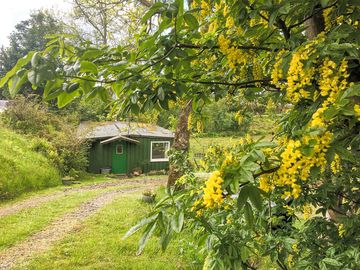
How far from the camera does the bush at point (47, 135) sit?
13445 millimetres

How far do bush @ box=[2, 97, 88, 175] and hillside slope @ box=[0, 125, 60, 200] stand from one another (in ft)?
1.86

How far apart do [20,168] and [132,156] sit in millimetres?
6413

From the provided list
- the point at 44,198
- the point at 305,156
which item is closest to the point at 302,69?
the point at 305,156

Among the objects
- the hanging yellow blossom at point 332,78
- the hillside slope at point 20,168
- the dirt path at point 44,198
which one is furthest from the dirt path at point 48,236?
the hanging yellow blossom at point 332,78

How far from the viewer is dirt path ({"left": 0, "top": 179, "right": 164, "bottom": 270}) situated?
5.01 m

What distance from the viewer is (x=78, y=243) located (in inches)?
217

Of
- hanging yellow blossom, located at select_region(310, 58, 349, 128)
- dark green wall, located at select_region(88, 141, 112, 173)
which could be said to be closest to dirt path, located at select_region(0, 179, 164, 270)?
hanging yellow blossom, located at select_region(310, 58, 349, 128)

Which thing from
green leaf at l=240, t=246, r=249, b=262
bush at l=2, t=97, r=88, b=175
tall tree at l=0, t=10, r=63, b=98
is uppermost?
tall tree at l=0, t=10, r=63, b=98

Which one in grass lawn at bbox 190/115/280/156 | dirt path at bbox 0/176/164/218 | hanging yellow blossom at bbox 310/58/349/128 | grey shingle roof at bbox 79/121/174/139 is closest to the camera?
hanging yellow blossom at bbox 310/58/349/128

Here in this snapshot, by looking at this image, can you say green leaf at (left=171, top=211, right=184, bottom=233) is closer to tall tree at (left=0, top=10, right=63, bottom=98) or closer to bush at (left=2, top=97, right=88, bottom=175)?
bush at (left=2, top=97, right=88, bottom=175)

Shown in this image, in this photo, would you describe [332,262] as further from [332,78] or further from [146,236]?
[146,236]

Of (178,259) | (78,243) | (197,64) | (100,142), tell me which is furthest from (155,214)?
(100,142)

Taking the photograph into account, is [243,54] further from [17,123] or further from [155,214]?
[17,123]

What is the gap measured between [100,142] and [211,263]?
1490cm
